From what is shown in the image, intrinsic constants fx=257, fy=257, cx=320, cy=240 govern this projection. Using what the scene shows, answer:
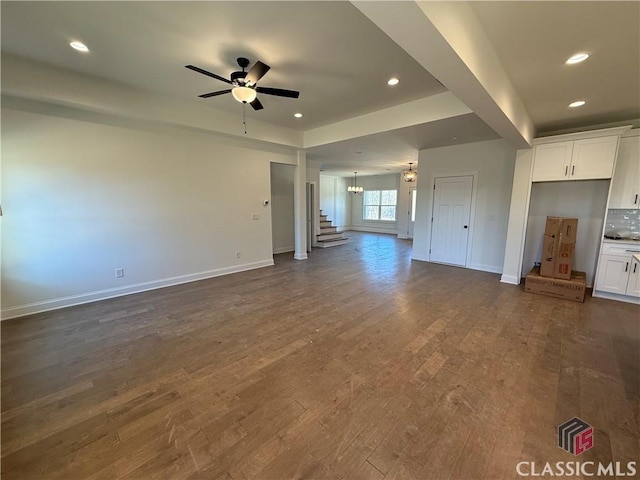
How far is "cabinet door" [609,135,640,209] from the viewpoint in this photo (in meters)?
3.79

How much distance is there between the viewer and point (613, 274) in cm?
389

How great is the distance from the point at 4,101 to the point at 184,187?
2.10 m

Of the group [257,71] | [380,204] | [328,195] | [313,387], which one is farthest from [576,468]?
[328,195]

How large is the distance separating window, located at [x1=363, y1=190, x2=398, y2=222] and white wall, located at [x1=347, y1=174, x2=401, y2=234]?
0.19m

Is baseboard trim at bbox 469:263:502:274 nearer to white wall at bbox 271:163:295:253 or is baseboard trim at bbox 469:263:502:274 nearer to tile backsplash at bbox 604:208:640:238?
tile backsplash at bbox 604:208:640:238

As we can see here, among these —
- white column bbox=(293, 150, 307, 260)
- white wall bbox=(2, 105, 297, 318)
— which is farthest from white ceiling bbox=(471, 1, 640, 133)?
white wall bbox=(2, 105, 297, 318)

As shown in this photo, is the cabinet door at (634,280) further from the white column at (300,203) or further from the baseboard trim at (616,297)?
the white column at (300,203)

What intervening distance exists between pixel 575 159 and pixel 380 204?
25.9 ft

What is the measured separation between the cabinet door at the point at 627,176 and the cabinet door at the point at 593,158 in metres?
0.30

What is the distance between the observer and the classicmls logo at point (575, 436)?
5.11ft

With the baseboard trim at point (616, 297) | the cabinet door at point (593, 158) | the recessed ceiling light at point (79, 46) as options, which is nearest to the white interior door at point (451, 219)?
the cabinet door at point (593, 158)

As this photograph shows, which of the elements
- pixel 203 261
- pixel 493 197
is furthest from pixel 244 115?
pixel 493 197

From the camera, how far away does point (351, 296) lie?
3.98m

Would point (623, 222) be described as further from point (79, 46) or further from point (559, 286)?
point (79, 46)
